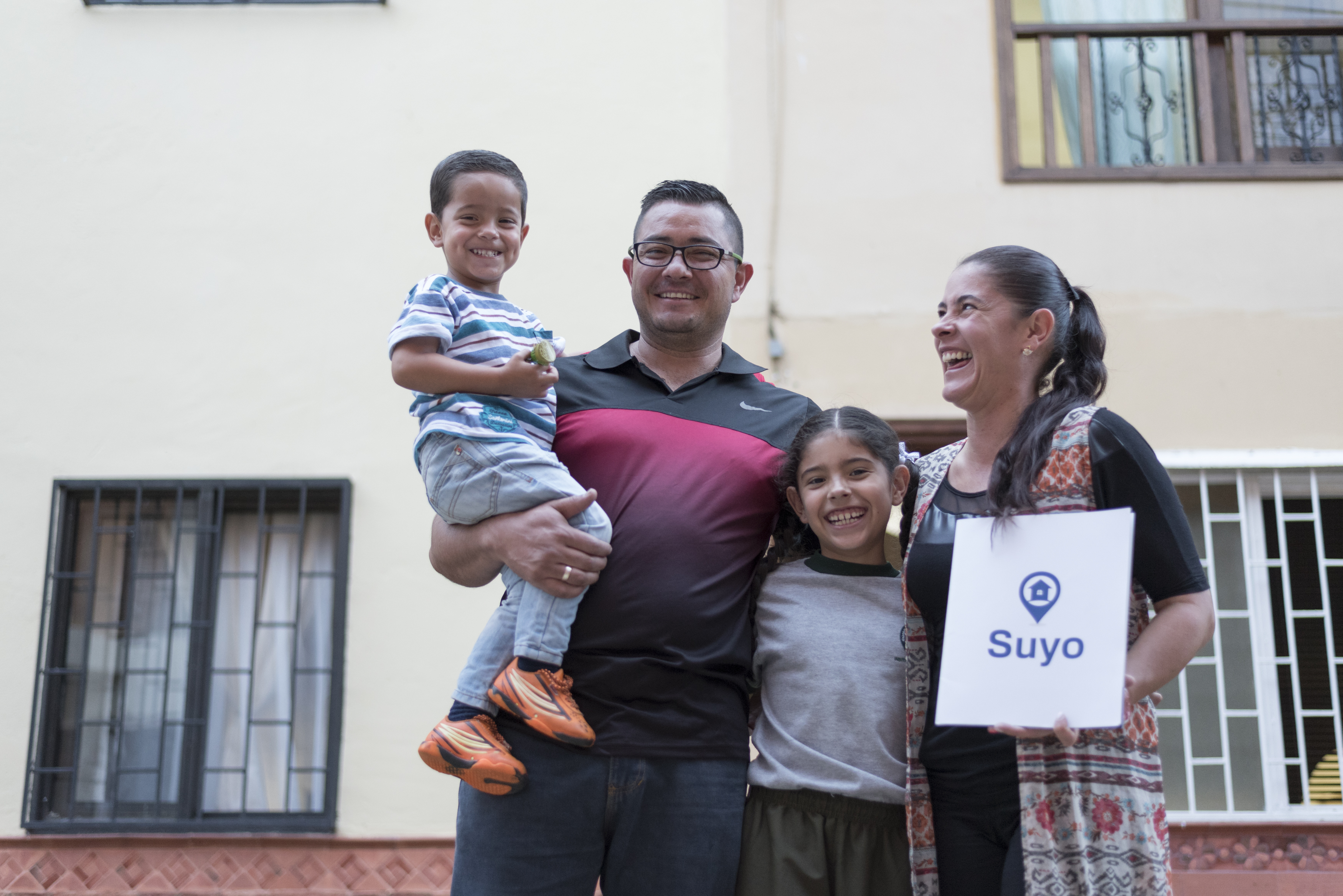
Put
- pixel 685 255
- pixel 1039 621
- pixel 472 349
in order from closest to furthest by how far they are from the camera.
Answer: pixel 1039 621 → pixel 472 349 → pixel 685 255

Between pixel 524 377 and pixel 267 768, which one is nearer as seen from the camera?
pixel 524 377

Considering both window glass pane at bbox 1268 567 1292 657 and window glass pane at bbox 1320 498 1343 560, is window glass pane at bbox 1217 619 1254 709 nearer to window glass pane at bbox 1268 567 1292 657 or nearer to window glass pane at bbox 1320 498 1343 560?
window glass pane at bbox 1268 567 1292 657

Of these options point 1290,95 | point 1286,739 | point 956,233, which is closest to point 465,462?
point 956,233

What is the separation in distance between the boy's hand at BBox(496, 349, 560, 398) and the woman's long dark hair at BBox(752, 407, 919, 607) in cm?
56

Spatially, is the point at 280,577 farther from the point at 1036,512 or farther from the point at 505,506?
the point at 1036,512

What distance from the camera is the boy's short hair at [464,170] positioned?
2.52 meters

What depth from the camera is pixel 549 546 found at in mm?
2242

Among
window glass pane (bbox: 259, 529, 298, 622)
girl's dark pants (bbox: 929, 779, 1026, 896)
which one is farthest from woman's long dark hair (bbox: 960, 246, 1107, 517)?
window glass pane (bbox: 259, 529, 298, 622)

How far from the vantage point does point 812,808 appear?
7.23 feet

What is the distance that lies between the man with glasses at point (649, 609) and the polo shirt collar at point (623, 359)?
40mm

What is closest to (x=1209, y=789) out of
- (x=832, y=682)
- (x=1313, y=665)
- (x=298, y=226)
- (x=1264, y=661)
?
(x=1264, y=661)

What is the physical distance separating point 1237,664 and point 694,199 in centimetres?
395

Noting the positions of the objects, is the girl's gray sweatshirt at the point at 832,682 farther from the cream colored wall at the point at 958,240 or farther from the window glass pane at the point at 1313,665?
the window glass pane at the point at 1313,665

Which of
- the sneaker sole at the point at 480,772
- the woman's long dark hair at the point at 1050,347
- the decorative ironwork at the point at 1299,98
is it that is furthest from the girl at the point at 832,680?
the decorative ironwork at the point at 1299,98
